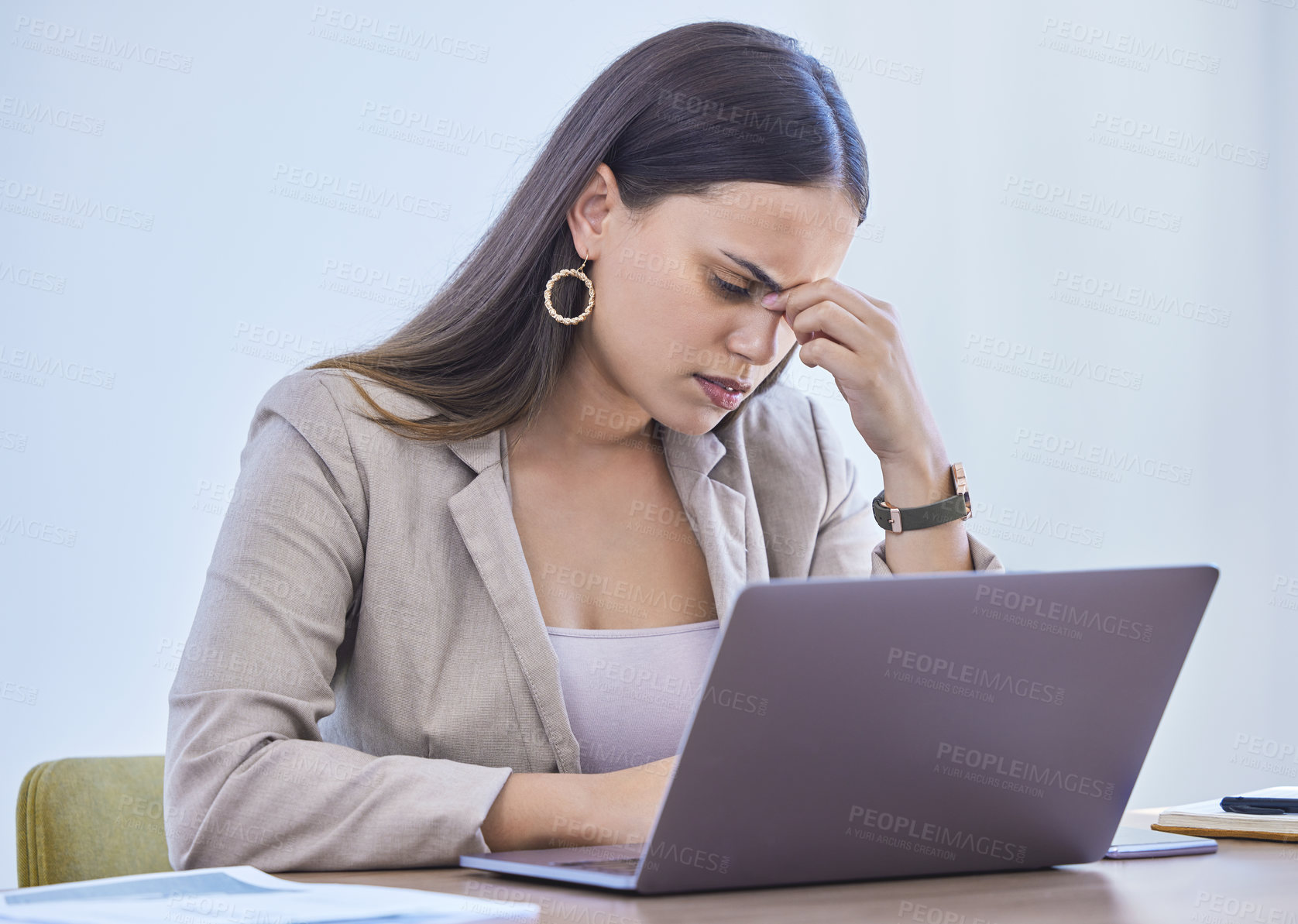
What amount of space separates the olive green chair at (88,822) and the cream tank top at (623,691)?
19.7 inches

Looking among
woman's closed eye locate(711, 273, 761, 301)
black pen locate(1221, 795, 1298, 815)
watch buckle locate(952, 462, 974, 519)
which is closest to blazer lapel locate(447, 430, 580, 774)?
woman's closed eye locate(711, 273, 761, 301)

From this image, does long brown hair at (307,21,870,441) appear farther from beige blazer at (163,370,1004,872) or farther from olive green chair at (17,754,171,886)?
olive green chair at (17,754,171,886)

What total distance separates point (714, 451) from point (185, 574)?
147cm

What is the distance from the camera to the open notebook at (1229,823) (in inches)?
44.3

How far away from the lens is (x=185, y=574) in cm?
262

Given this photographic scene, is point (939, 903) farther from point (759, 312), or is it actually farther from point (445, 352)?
point (445, 352)

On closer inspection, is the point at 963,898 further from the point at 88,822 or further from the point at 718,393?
the point at 88,822

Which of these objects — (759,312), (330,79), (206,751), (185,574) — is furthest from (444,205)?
(206,751)

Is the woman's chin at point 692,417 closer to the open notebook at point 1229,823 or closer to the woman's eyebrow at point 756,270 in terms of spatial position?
the woman's eyebrow at point 756,270

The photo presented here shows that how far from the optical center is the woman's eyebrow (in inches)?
54.5

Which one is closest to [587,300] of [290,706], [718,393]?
[718,393]

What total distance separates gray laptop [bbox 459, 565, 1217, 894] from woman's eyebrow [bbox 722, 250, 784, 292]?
27.4 inches

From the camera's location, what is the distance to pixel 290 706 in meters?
1.15

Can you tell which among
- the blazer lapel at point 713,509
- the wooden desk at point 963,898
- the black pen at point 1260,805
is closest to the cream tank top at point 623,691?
the blazer lapel at point 713,509
